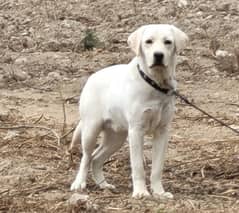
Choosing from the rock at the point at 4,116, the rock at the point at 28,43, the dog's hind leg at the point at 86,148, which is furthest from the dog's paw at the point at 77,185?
the rock at the point at 28,43

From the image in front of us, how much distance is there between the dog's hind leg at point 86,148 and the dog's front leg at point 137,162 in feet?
1.63

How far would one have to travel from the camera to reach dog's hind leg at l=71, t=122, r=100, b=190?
23.5ft

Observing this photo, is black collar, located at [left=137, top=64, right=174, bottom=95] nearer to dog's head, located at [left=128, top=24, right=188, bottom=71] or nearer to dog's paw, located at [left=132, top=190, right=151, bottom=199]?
dog's head, located at [left=128, top=24, right=188, bottom=71]

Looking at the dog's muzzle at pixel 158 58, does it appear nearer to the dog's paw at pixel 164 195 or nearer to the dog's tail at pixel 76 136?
the dog's paw at pixel 164 195

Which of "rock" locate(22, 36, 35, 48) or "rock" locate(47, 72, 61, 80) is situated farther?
"rock" locate(22, 36, 35, 48)

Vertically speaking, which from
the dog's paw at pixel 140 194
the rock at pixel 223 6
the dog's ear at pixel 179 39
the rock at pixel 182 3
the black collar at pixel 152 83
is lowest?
the rock at pixel 223 6

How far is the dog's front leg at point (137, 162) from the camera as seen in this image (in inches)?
264

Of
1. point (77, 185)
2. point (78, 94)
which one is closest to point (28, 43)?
point (78, 94)

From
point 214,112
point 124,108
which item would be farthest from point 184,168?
point 214,112

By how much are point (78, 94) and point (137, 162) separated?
4.85 meters

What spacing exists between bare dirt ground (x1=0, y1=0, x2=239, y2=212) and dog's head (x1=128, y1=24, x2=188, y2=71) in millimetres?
1001

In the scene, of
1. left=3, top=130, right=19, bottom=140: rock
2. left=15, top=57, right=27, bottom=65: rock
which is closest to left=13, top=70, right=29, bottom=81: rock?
left=15, top=57, right=27, bottom=65: rock

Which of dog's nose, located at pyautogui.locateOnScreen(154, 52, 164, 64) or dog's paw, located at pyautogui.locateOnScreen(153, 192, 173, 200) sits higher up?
dog's nose, located at pyautogui.locateOnScreen(154, 52, 164, 64)

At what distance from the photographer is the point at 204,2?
609 inches
